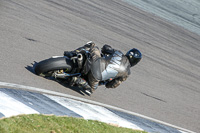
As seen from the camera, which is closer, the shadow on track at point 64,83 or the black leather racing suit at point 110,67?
the black leather racing suit at point 110,67

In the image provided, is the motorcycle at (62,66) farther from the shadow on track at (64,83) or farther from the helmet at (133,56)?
the helmet at (133,56)

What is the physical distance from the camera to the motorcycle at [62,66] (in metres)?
7.41

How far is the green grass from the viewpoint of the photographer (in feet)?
16.3

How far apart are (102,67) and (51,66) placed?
3.65 ft

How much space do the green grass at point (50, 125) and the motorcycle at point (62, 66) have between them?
1495mm

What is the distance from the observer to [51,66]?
290 inches

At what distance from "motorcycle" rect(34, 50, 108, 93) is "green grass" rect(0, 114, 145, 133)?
1495 millimetres

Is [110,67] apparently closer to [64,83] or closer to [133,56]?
[133,56]

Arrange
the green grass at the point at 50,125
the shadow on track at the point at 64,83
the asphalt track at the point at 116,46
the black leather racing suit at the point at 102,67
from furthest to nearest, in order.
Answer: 1. the asphalt track at the point at 116,46
2. the shadow on track at the point at 64,83
3. the black leather racing suit at the point at 102,67
4. the green grass at the point at 50,125

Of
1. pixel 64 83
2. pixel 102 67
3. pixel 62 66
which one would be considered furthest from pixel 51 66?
pixel 102 67

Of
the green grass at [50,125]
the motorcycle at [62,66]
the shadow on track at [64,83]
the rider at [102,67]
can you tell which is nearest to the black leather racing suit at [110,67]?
the rider at [102,67]

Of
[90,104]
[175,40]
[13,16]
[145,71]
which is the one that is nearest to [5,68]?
[90,104]

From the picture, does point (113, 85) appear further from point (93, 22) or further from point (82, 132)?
point (93, 22)

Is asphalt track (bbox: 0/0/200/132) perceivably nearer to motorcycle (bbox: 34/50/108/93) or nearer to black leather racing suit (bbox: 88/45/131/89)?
motorcycle (bbox: 34/50/108/93)
